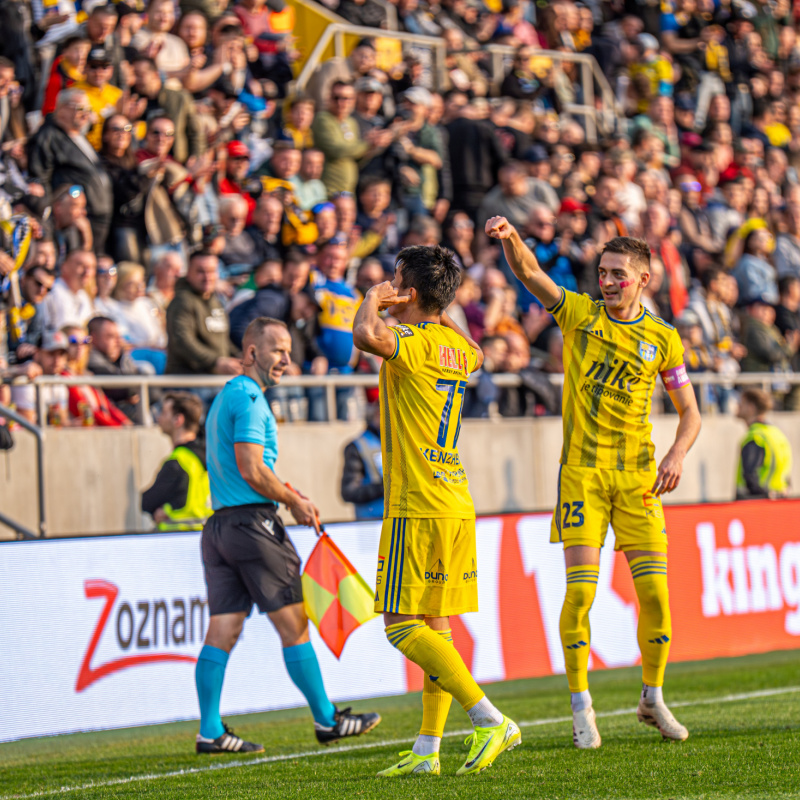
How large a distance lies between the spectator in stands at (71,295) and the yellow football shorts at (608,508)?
518 centimetres

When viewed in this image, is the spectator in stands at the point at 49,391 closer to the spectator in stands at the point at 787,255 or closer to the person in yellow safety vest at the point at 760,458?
the person in yellow safety vest at the point at 760,458

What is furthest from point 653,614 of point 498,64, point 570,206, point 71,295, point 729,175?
point 729,175

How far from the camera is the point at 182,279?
10.7 meters

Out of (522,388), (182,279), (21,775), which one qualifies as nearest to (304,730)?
(21,775)

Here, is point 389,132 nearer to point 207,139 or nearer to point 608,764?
point 207,139

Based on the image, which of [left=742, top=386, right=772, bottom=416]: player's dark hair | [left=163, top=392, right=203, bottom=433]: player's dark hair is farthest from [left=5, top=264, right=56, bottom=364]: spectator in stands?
[left=742, top=386, right=772, bottom=416]: player's dark hair

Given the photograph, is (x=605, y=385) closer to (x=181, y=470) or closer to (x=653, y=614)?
(x=653, y=614)

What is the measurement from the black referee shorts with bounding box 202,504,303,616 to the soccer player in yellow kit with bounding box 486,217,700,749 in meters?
1.46

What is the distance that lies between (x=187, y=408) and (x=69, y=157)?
11.8ft

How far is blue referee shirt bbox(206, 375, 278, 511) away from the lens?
671 centimetres

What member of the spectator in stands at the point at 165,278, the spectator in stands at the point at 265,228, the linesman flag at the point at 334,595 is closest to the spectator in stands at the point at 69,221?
the spectator in stands at the point at 165,278

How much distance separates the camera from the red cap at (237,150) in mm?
12719

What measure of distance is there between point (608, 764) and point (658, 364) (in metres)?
2.08

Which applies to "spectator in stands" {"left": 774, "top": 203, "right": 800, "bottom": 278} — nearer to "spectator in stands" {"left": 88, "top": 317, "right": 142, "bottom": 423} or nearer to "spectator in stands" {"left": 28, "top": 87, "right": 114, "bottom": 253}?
"spectator in stands" {"left": 28, "top": 87, "right": 114, "bottom": 253}
